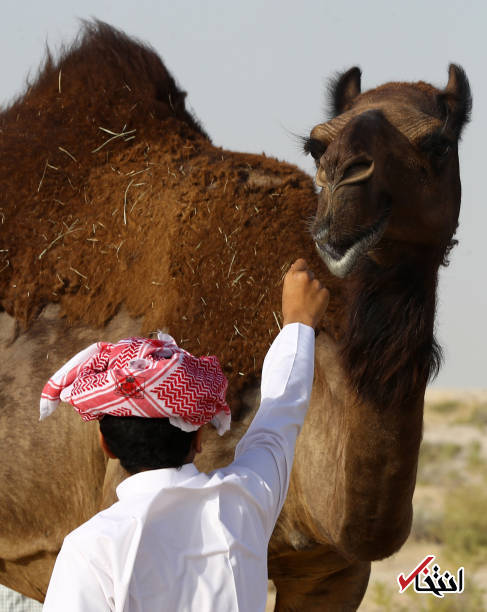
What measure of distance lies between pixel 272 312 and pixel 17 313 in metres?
1.40

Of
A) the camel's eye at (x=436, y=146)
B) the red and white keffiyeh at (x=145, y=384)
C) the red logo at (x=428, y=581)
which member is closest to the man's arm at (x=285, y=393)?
the red and white keffiyeh at (x=145, y=384)

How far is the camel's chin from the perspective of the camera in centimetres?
329

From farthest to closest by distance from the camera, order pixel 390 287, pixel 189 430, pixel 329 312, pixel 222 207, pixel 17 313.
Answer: pixel 17 313
pixel 222 207
pixel 329 312
pixel 390 287
pixel 189 430

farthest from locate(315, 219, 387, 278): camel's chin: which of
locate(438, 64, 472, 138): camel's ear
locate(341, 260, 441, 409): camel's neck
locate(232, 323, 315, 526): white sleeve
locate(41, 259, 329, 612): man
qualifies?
locate(41, 259, 329, 612): man

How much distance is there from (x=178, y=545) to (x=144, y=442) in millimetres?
243

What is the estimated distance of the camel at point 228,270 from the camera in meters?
3.59

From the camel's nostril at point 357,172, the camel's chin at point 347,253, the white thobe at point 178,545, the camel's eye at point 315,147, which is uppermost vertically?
the camel's eye at point 315,147

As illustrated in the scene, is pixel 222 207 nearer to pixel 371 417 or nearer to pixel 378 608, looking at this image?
pixel 371 417

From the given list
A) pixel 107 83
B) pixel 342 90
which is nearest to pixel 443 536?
pixel 107 83

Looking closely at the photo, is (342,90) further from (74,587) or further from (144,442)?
(74,587)

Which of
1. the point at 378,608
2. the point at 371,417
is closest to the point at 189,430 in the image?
the point at 371,417

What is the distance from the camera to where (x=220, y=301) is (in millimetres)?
4418

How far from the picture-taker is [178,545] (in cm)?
212

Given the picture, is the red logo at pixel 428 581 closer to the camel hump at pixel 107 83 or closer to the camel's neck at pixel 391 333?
the camel's neck at pixel 391 333
